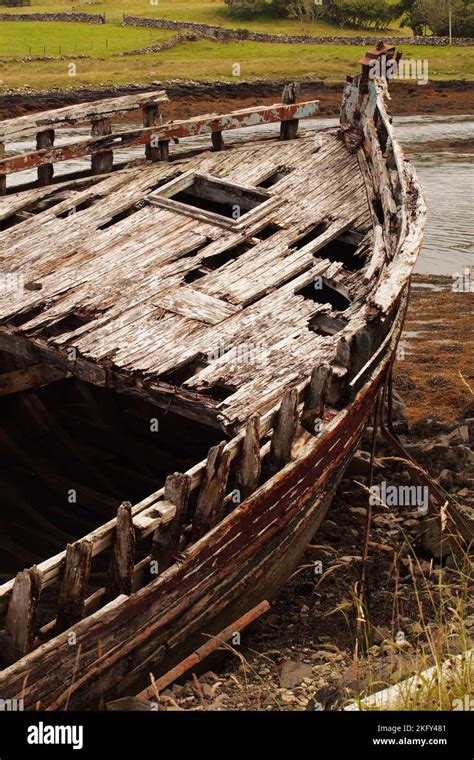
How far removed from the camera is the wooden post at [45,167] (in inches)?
561

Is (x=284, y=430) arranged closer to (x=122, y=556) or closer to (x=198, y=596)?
(x=198, y=596)

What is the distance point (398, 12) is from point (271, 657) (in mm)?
71714

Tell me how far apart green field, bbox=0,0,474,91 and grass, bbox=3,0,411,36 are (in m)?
0.18

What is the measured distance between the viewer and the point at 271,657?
31.3 feet

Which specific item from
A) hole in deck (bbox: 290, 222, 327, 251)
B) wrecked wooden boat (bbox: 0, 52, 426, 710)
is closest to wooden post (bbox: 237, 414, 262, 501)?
wrecked wooden boat (bbox: 0, 52, 426, 710)

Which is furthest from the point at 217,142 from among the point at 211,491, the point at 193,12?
the point at 193,12

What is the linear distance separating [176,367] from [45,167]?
553cm

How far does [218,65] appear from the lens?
58.1m

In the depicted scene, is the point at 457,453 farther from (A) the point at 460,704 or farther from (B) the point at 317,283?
(A) the point at 460,704

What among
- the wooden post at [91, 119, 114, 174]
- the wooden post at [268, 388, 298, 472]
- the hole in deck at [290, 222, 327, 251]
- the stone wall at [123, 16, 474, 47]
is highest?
the stone wall at [123, 16, 474, 47]

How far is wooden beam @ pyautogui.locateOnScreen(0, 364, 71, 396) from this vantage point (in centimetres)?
1238

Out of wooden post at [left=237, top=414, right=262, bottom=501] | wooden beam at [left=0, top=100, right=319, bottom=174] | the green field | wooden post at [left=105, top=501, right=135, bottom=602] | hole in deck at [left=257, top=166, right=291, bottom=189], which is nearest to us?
wooden post at [left=105, top=501, right=135, bottom=602]

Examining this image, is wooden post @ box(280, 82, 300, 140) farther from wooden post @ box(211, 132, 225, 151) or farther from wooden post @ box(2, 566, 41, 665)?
wooden post @ box(2, 566, 41, 665)
